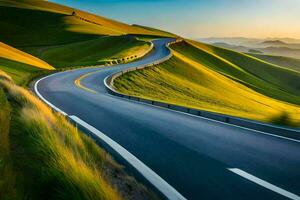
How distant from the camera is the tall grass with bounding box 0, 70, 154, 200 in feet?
15.5

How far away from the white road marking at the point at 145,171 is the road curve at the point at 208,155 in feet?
0.59

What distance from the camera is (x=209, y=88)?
2037 inches

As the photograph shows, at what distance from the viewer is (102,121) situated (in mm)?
13281

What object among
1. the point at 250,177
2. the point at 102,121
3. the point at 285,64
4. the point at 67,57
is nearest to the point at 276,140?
the point at 250,177

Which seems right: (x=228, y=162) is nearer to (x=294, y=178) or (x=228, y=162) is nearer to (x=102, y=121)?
(x=294, y=178)

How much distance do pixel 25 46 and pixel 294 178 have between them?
337 ft

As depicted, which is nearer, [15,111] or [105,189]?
[105,189]

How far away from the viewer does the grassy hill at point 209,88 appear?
36594mm

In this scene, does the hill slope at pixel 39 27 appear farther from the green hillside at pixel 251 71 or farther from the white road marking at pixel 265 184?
the white road marking at pixel 265 184

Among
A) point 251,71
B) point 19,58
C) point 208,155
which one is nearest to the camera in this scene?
point 208,155

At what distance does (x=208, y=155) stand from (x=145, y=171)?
5.92 ft

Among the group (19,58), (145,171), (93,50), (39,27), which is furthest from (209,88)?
(39,27)

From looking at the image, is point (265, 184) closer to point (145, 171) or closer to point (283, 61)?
point (145, 171)

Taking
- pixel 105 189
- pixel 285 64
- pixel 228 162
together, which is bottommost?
pixel 285 64
